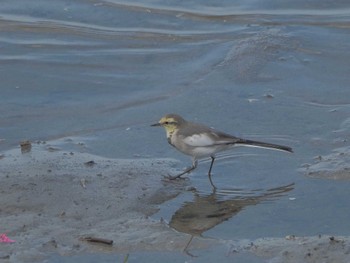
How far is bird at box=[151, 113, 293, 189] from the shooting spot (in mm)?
9820

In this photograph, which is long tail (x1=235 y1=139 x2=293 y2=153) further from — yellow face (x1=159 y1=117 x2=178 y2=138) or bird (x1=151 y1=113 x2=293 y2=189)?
yellow face (x1=159 y1=117 x2=178 y2=138)

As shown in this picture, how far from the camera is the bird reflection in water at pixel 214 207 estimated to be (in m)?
8.69

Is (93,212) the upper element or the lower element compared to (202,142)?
lower

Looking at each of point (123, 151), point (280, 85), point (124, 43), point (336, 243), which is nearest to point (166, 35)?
point (124, 43)

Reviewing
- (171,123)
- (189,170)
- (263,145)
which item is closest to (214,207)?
A: (189,170)

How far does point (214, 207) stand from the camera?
30.0 ft

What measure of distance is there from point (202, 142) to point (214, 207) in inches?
35.2

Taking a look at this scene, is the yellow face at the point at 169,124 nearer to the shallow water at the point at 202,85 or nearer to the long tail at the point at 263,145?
the shallow water at the point at 202,85

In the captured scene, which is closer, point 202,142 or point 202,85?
point 202,142

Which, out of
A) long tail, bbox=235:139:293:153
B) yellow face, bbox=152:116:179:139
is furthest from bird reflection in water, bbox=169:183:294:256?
yellow face, bbox=152:116:179:139

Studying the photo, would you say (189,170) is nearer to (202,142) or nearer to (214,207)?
(202,142)

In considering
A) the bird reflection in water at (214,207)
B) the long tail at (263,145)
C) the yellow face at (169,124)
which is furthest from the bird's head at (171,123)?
the bird reflection in water at (214,207)

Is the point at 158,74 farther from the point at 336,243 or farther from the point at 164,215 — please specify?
the point at 336,243

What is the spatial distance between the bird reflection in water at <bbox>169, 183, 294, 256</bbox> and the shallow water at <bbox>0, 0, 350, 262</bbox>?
79mm
